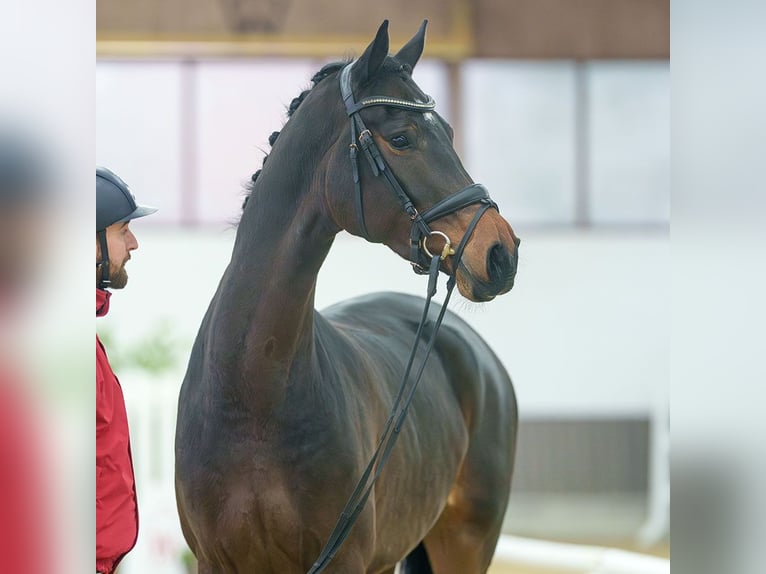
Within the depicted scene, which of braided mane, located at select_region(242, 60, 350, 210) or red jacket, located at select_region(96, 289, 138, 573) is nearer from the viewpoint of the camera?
red jacket, located at select_region(96, 289, 138, 573)

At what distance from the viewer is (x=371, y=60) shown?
1397mm

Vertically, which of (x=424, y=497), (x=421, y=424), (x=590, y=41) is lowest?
(x=424, y=497)

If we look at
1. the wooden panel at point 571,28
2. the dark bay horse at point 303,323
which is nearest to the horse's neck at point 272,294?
the dark bay horse at point 303,323

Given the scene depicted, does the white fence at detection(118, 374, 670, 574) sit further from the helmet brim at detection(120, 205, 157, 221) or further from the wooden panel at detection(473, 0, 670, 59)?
the wooden panel at detection(473, 0, 670, 59)

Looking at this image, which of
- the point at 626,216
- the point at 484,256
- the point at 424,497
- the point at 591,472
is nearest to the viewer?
the point at 484,256

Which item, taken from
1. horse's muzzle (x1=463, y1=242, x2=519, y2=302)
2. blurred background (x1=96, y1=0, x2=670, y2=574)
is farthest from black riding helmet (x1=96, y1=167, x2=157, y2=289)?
blurred background (x1=96, y1=0, x2=670, y2=574)

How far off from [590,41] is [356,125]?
4.08m

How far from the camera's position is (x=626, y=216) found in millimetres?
5207

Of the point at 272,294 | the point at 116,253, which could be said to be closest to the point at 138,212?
the point at 116,253

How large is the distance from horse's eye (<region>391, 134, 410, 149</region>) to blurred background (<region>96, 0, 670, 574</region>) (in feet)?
11.2

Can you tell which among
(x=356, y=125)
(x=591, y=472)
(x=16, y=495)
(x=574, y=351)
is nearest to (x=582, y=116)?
(x=574, y=351)

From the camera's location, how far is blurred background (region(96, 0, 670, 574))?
4.88 meters

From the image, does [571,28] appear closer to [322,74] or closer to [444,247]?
[322,74]

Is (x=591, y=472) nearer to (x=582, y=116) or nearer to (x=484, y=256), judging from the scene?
(x=582, y=116)
